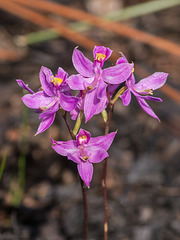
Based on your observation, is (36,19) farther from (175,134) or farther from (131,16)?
(175,134)

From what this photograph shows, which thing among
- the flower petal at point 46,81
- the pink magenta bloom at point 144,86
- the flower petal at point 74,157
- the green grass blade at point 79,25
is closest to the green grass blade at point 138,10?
the green grass blade at point 79,25

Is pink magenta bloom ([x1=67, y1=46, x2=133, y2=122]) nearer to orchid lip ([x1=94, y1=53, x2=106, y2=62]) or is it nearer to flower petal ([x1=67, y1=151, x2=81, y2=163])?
orchid lip ([x1=94, y1=53, x2=106, y2=62])

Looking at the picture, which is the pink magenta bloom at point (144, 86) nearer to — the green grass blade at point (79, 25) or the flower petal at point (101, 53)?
the flower petal at point (101, 53)

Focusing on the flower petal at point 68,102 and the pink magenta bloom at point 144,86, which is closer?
the flower petal at point 68,102

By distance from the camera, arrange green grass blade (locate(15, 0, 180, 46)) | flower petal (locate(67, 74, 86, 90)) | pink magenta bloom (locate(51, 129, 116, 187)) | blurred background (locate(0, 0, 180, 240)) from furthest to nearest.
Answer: green grass blade (locate(15, 0, 180, 46))
blurred background (locate(0, 0, 180, 240))
pink magenta bloom (locate(51, 129, 116, 187))
flower petal (locate(67, 74, 86, 90))

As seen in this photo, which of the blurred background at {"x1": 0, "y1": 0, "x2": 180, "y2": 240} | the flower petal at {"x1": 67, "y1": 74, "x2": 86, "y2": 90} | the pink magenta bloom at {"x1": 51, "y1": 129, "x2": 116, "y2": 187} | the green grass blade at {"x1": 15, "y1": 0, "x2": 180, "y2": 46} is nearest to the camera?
the flower petal at {"x1": 67, "y1": 74, "x2": 86, "y2": 90}

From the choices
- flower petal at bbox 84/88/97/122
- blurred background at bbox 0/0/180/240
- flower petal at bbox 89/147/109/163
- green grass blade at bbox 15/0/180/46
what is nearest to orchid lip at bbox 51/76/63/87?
flower petal at bbox 84/88/97/122

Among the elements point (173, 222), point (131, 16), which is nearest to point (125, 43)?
point (131, 16)

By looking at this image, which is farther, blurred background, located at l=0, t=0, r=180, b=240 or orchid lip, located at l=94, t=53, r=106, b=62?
blurred background, located at l=0, t=0, r=180, b=240
